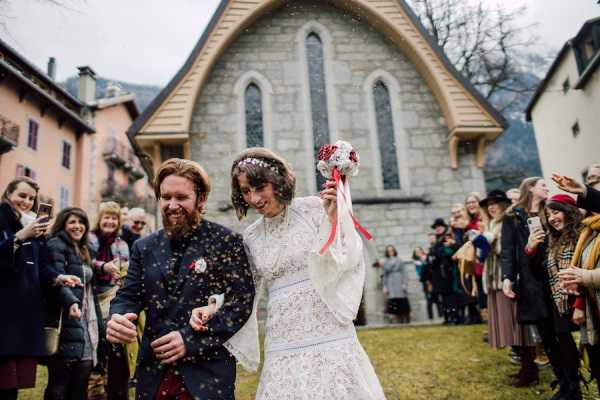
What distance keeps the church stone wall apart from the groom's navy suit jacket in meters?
8.54

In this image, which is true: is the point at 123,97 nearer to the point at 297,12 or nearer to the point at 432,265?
the point at 297,12

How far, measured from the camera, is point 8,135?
19.1 meters

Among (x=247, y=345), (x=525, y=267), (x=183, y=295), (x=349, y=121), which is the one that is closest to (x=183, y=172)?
(x=183, y=295)

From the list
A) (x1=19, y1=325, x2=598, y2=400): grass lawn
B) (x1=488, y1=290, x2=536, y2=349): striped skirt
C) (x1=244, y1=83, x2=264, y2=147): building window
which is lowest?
(x1=19, y1=325, x2=598, y2=400): grass lawn

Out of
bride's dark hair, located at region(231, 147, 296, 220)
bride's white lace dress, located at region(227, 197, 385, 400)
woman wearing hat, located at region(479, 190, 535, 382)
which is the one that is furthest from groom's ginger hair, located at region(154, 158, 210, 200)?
woman wearing hat, located at region(479, 190, 535, 382)

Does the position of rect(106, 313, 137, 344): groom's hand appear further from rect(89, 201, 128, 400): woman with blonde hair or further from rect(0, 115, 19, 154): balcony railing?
rect(0, 115, 19, 154): balcony railing

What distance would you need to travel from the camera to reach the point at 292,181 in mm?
2471

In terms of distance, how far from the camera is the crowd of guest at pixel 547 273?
350cm

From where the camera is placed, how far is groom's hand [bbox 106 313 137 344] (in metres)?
1.87

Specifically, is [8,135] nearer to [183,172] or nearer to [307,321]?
[183,172]

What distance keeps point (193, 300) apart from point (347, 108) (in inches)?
400

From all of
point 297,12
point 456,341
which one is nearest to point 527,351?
point 456,341

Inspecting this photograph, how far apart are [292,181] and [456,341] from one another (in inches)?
206

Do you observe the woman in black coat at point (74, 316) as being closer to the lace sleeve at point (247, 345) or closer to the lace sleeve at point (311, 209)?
the lace sleeve at point (247, 345)
